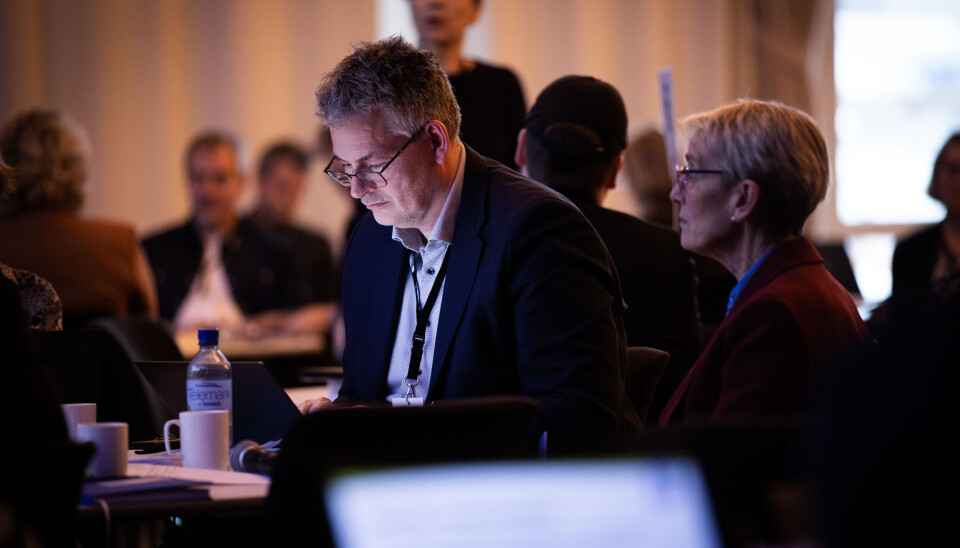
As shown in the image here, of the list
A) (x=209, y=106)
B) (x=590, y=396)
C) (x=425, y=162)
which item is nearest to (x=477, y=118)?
(x=425, y=162)

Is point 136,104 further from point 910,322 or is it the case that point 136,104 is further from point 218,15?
point 910,322

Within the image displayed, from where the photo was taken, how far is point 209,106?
714 cm

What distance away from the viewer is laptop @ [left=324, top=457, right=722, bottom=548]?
0.99 meters

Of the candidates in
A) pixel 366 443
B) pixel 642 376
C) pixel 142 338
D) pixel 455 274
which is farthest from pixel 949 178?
pixel 366 443

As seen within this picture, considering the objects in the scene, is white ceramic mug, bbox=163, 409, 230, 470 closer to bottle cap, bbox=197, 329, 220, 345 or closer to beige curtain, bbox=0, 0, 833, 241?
bottle cap, bbox=197, 329, 220, 345

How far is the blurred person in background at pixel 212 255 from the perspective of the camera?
5.49 meters

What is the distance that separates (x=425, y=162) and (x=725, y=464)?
1.26m

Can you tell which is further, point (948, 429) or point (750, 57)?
point (750, 57)

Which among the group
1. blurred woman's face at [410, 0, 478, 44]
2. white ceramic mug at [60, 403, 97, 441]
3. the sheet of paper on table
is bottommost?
the sheet of paper on table

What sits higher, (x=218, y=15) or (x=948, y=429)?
(x=218, y=15)

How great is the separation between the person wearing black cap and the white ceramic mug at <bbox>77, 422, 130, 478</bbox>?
1.42m

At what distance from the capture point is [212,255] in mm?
5613

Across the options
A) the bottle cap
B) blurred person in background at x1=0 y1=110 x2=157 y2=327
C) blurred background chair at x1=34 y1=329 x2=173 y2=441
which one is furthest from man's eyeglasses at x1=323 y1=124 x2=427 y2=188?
blurred person in background at x1=0 y1=110 x2=157 y2=327

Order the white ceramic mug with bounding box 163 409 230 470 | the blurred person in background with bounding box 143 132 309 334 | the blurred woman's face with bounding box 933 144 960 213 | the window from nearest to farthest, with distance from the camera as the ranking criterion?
1. the white ceramic mug with bounding box 163 409 230 470
2. the blurred woman's face with bounding box 933 144 960 213
3. the blurred person in background with bounding box 143 132 309 334
4. the window
